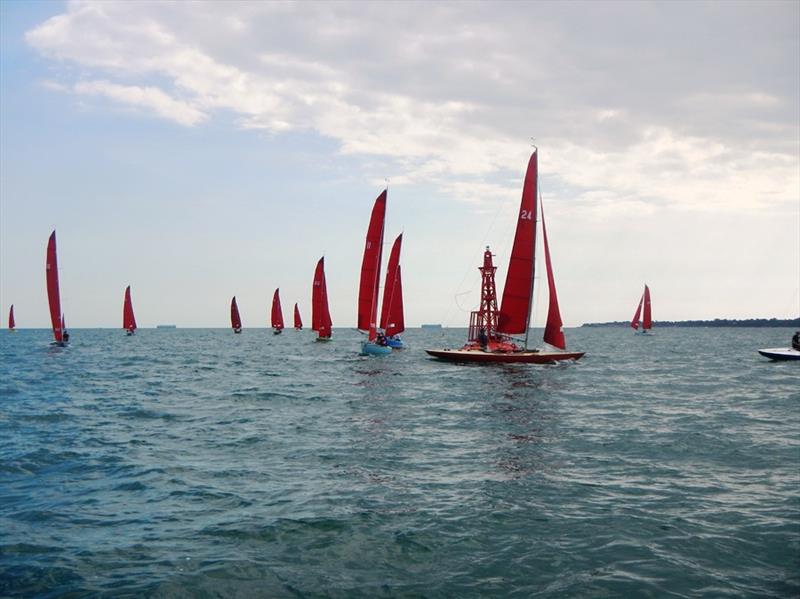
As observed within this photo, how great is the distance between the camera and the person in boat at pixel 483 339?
144 ft

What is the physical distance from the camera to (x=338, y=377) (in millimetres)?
36375

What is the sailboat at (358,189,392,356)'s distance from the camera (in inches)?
1980

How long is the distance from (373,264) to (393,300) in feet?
28.7

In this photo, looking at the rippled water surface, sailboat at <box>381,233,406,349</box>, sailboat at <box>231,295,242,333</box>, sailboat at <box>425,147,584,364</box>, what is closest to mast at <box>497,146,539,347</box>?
sailboat at <box>425,147,584,364</box>

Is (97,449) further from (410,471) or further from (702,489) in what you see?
(702,489)

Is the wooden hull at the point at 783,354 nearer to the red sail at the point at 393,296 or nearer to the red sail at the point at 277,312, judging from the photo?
the red sail at the point at 393,296

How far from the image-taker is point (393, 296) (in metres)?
58.9

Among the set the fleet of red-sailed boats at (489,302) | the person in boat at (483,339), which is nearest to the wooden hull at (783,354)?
the fleet of red-sailed boats at (489,302)

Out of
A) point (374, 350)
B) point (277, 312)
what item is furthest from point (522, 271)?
point (277, 312)

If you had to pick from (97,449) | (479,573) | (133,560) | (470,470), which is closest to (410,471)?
(470,470)

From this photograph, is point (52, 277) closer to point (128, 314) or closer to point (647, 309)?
point (128, 314)

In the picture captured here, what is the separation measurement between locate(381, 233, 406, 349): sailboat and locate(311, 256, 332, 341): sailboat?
20160mm

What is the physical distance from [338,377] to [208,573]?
28.5 meters

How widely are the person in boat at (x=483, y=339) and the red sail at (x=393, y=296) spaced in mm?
10435
